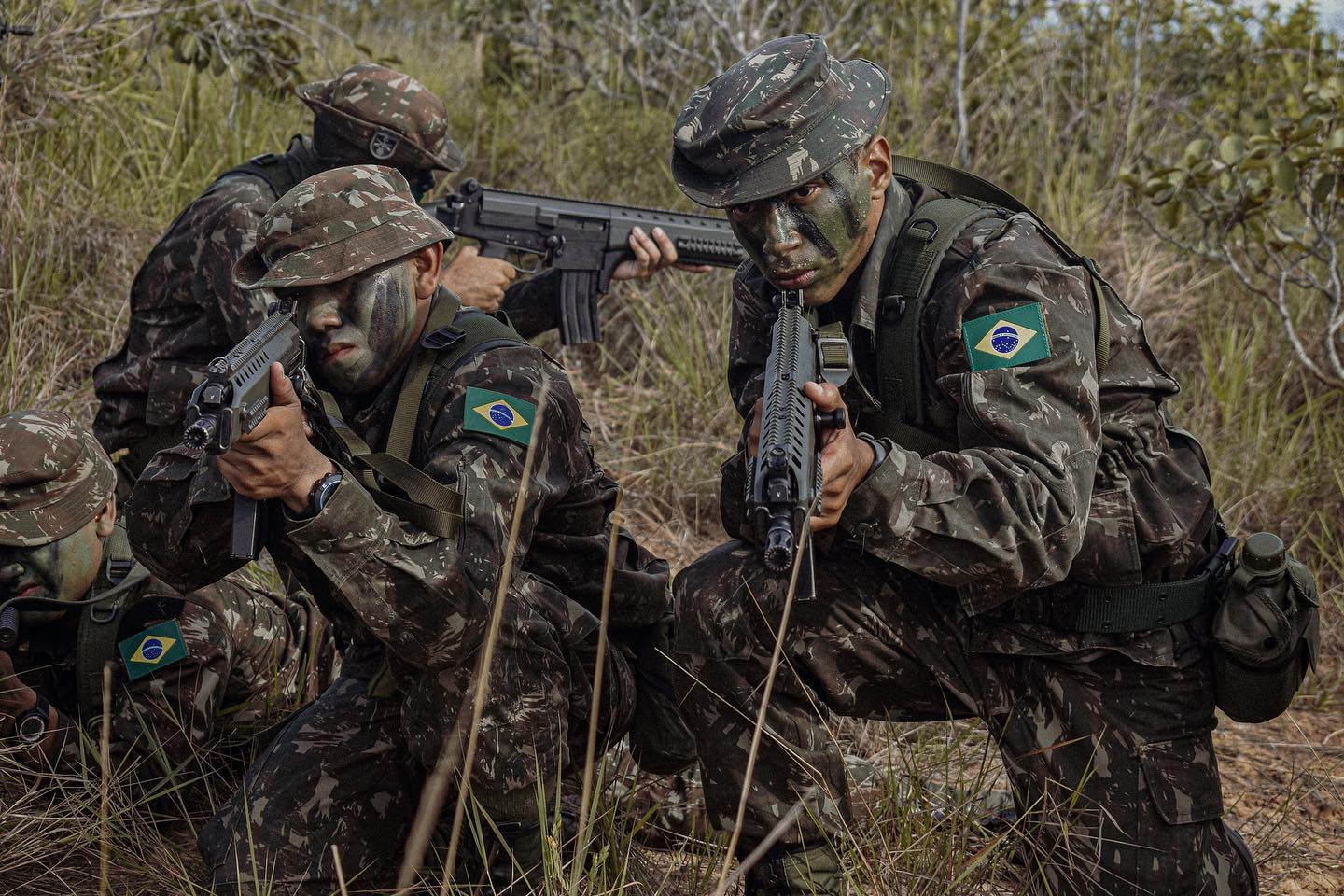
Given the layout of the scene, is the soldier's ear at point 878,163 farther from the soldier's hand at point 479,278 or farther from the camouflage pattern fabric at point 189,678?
the soldier's hand at point 479,278

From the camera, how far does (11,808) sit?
2.73 meters

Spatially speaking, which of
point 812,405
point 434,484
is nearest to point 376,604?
point 434,484

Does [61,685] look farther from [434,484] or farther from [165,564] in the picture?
[434,484]

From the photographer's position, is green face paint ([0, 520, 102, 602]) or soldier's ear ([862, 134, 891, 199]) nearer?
Result: soldier's ear ([862, 134, 891, 199])

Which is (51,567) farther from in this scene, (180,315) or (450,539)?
(450,539)

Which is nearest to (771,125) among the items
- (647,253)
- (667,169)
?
(647,253)

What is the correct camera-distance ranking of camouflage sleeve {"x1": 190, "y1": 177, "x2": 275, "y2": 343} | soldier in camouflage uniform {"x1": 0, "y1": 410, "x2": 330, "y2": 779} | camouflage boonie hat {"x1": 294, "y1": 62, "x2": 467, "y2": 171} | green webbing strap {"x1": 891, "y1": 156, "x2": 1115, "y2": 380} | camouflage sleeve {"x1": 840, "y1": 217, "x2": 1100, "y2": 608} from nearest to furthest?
camouflage sleeve {"x1": 840, "y1": 217, "x2": 1100, "y2": 608}
green webbing strap {"x1": 891, "y1": 156, "x2": 1115, "y2": 380}
soldier in camouflage uniform {"x1": 0, "y1": 410, "x2": 330, "y2": 779}
camouflage sleeve {"x1": 190, "y1": 177, "x2": 275, "y2": 343}
camouflage boonie hat {"x1": 294, "y1": 62, "x2": 467, "y2": 171}

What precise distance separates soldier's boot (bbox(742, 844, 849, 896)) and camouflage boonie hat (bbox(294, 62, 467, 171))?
2707mm

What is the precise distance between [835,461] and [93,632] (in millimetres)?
1993

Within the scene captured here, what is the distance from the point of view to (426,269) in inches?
115

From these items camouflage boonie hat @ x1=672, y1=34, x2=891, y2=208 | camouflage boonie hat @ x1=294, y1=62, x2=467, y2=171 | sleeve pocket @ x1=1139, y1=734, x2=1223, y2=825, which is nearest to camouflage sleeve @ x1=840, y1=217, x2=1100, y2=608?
camouflage boonie hat @ x1=672, y1=34, x2=891, y2=208

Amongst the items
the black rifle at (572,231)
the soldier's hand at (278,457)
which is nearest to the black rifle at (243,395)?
the soldier's hand at (278,457)

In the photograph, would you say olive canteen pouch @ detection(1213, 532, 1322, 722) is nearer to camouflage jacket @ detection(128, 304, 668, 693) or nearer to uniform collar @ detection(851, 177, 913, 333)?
uniform collar @ detection(851, 177, 913, 333)

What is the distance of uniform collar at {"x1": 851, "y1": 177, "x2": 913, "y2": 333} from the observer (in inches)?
105
